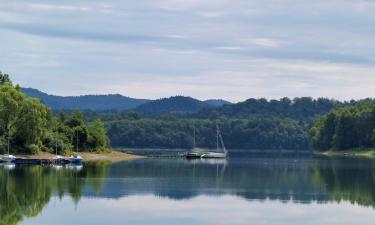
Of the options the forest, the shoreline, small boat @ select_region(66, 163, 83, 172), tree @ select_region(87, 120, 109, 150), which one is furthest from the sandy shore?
small boat @ select_region(66, 163, 83, 172)

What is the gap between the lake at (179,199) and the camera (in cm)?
5759

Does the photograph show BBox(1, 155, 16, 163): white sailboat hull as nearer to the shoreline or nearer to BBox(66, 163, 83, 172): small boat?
the shoreline

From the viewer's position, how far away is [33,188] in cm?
7731

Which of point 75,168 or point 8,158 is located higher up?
point 8,158

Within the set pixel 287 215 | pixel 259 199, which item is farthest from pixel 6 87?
pixel 287 215

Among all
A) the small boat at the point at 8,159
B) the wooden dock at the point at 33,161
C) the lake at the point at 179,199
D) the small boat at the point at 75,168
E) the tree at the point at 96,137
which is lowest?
the lake at the point at 179,199

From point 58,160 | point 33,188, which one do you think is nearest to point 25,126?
point 58,160

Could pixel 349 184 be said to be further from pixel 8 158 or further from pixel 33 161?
pixel 33 161

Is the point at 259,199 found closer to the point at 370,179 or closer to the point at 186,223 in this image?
the point at 186,223

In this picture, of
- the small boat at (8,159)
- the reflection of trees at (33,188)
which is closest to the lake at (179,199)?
the reflection of trees at (33,188)

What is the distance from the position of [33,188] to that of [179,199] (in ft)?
47.3

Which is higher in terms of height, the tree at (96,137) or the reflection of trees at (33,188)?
the tree at (96,137)

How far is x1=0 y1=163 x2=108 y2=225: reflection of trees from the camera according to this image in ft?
193

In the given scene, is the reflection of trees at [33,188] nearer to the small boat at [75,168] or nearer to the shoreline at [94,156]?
the small boat at [75,168]
